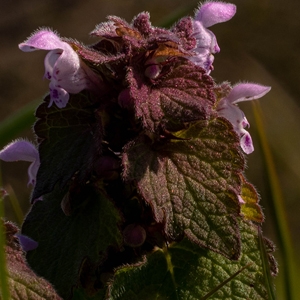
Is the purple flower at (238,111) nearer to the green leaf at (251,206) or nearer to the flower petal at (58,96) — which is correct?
the green leaf at (251,206)

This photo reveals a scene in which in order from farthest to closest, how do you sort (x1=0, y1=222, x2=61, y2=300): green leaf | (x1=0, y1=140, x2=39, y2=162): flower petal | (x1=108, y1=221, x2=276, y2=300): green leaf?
1. (x1=0, y1=140, x2=39, y2=162): flower petal
2. (x1=108, y1=221, x2=276, y2=300): green leaf
3. (x1=0, y1=222, x2=61, y2=300): green leaf

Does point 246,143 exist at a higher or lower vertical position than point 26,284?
higher

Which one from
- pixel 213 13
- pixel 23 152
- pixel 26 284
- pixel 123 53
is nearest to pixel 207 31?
pixel 213 13

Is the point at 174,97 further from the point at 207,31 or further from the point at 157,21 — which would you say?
the point at 157,21

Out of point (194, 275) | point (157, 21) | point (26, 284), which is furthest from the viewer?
point (157, 21)

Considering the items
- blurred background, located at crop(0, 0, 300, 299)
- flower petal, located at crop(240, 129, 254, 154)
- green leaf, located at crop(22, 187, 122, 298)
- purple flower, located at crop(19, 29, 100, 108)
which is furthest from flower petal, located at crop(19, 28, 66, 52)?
blurred background, located at crop(0, 0, 300, 299)

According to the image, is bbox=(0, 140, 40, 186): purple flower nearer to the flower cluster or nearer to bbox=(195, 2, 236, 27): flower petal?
the flower cluster
